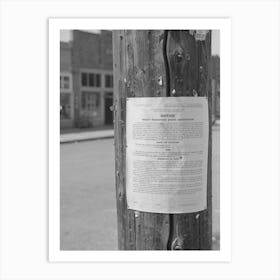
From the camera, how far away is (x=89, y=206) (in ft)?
20.0

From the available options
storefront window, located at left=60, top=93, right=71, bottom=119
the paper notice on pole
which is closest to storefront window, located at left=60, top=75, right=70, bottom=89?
storefront window, located at left=60, top=93, right=71, bottom=119

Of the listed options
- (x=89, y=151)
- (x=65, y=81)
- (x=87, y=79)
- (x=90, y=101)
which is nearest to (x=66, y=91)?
(x=65, y=81)

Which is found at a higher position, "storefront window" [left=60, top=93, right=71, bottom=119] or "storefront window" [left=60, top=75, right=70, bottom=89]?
"storefront window" [left=60, top=75, right=70, bottom=89]

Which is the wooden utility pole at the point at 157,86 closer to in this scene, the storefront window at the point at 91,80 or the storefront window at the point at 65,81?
the storefront window at the point at 65,81

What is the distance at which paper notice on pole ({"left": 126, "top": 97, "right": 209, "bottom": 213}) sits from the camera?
1.81 metres

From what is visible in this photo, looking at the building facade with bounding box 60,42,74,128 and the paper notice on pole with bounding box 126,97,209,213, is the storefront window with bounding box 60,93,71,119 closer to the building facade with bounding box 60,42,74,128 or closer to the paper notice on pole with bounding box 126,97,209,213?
the building facade with bounding box 60,42,74,128

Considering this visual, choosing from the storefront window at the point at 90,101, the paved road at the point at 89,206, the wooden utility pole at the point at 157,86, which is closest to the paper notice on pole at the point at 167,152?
the wooden utility pole at the point at 157,86

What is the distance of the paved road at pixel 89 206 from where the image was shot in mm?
4664

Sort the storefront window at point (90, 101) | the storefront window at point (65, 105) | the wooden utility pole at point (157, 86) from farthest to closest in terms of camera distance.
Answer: the storefront window at point (90, 101)
the storefront window at point (65, 105)
the wooden utility pole at point (157, 86)

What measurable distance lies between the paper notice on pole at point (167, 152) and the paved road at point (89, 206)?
2.48 meters

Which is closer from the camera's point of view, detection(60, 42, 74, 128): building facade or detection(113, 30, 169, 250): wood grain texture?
detection(113, 30, 169, 250): wood grain texture

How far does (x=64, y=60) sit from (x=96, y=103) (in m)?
3.99

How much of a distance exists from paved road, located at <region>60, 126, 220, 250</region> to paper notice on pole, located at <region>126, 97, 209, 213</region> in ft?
8.13
